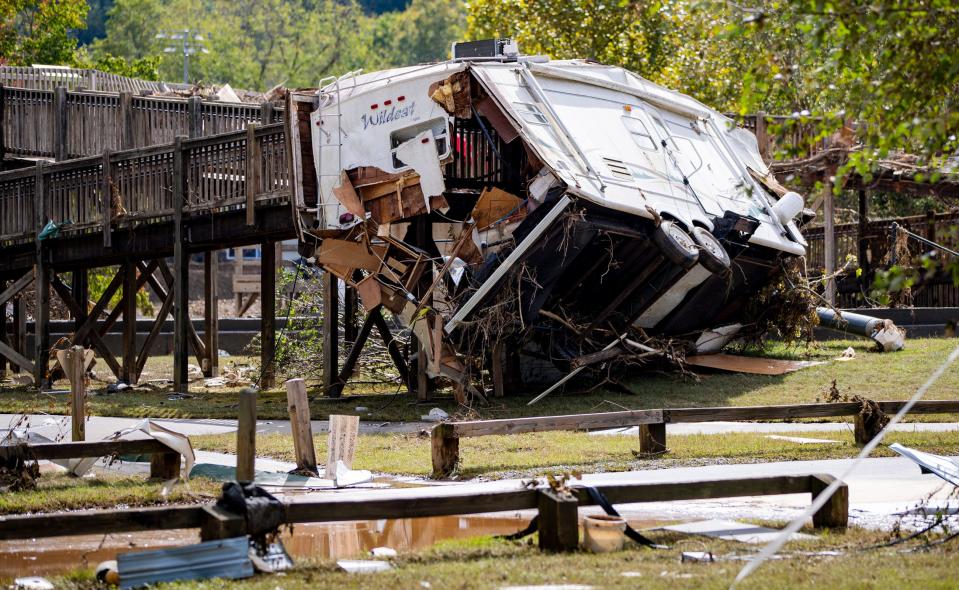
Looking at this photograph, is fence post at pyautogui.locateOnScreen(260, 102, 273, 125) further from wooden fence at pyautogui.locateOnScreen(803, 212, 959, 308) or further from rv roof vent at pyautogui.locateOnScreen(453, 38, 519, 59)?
wooden fence at pyautogui.locateOnScreen(803, 212, 959, 308)

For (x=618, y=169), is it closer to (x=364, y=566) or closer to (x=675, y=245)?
(x=675, y=245)

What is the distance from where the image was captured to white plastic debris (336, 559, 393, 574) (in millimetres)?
8297

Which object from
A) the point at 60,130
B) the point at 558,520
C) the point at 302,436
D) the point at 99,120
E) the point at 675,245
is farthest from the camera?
the point at 60,130

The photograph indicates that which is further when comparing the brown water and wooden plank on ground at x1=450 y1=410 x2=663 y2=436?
wooden plank on ground at x1=450 y1=410 x2=663 y2=436

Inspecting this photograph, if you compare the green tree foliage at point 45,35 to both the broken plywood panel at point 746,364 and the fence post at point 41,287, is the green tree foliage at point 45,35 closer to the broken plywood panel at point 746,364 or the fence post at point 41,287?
the fence post at point 41,287

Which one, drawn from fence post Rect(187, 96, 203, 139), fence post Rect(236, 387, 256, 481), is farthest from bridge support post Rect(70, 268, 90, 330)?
fence post Rect(236, 387, 256, 481)

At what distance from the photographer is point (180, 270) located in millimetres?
22297

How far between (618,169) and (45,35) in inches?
1430

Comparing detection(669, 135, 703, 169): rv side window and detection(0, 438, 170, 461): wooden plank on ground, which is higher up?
detection(669, 135, 703, 169): rv side window

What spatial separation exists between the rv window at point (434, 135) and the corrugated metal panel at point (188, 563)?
11.0 meters

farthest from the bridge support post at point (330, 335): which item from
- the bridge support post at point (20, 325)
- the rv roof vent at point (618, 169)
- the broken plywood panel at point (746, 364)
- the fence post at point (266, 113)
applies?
the bridge support post at point (20, 325)

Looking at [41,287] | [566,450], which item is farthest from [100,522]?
[41,287]

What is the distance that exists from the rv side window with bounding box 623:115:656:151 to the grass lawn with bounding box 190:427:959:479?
17.8 feet

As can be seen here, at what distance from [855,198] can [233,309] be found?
2404 centimetres
